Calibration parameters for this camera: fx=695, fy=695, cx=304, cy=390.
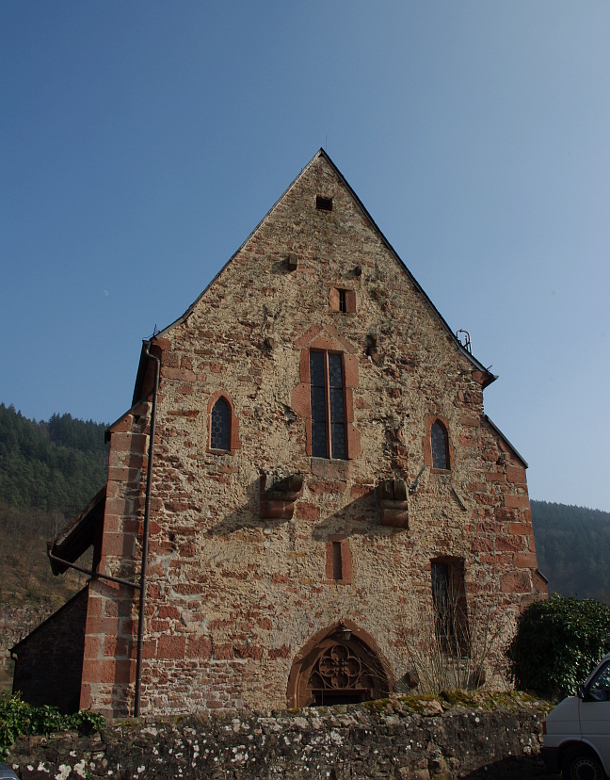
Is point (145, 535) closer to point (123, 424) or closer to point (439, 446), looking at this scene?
point (123, 424)

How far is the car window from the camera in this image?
773 cm

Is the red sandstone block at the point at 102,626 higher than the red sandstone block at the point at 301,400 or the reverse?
the reverse

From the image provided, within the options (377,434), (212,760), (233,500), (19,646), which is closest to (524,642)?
(377,434)

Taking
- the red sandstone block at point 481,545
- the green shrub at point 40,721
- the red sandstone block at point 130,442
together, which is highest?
the red sandstone block at point 130,442

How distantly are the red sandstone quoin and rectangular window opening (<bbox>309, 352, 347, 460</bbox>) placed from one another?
0.04 metres

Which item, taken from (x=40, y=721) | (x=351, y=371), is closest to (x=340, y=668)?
(x=351, y=371)

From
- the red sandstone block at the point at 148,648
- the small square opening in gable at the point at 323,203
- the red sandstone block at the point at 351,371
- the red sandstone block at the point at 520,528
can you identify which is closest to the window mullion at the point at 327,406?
the red sandstone block at the point at 351,371

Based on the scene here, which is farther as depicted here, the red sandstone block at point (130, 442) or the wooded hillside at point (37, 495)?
the wooded hillside at point (37, 495)

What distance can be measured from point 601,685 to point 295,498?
5.91 m

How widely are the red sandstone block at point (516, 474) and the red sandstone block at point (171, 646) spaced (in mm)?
7318

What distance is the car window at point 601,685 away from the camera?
773 centimetres

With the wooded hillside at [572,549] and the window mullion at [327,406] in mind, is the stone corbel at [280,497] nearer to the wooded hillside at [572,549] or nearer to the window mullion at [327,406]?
the window mullion at [327,406]

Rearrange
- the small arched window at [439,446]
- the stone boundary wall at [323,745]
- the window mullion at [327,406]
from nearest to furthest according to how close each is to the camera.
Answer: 1. the stone boundary wall at [323,745]
2. the window mullion at [327,406]
3. the small arched window at [439,446]

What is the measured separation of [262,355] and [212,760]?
7724 millimetres
